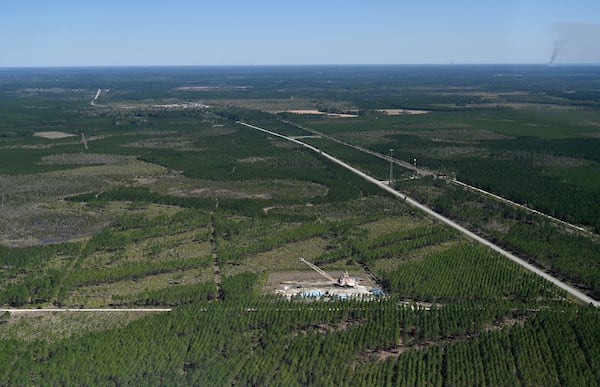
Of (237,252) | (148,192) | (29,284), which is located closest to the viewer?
(29,284)

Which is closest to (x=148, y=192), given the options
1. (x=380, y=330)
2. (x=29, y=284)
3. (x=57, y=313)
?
(x=29, y=284)

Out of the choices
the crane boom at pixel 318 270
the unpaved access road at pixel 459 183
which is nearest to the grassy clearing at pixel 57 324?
the crane boom at pixel 318 270

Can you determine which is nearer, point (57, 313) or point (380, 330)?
point (380, 330)

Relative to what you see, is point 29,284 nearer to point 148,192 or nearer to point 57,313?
point 57,313

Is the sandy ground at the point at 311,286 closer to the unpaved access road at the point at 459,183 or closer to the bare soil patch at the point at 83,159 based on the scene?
the unpaved access road at the point at 459,183

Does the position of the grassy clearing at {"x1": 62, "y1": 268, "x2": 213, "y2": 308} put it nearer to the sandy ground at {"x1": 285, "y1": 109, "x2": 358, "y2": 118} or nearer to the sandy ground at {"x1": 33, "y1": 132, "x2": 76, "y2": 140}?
the sandy ground at {"x1": 33, "y1": 132, "x2": 76, "y2": 140}

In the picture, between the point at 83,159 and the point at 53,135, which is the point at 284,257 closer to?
the point at 83,159

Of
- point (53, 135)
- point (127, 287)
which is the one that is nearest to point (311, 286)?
point (127, 287)

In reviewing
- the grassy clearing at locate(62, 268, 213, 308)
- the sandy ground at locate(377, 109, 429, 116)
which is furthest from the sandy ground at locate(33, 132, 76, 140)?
the grassy clearing at locate(62, 268, 213, 308)
